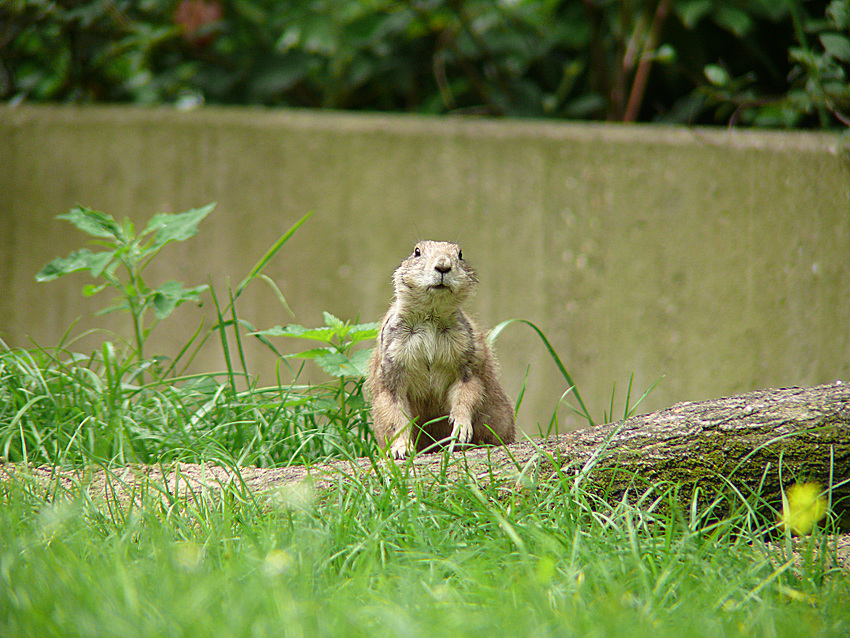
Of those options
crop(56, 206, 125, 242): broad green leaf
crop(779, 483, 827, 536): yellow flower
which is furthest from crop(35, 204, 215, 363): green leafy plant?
crop(779, 483, 827, 536): yellow flower

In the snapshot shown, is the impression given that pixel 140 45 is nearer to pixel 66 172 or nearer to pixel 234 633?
pixel 66 172

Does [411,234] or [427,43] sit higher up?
[427,43]

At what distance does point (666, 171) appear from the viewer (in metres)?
3.99

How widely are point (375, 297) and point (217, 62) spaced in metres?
1.93

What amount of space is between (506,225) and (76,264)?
2236 millimetres

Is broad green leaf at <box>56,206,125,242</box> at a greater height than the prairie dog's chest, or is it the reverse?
broad green leaf at <box>56,206,125,242</box>

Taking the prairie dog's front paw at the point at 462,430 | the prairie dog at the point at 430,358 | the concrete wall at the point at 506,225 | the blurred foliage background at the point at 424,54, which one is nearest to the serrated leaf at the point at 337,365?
the prairie dog at the point at 430,358

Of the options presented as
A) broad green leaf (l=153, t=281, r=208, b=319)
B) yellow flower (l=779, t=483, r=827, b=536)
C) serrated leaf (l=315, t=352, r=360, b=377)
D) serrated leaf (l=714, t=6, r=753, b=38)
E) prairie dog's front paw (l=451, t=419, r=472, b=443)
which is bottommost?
yellow flower (l=779, t=483, r=827, b=536)

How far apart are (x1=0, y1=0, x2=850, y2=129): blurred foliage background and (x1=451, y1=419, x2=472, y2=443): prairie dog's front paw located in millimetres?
2698

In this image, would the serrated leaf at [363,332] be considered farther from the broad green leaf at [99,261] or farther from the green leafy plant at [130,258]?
the broad green leaf at [99,261]

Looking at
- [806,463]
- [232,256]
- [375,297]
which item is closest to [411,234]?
[375,297]

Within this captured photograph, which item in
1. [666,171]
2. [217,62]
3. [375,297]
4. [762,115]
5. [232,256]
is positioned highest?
[217,62]

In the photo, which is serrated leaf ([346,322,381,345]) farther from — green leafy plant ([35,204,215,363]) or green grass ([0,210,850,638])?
green leafy plant ([35,204,215,363])

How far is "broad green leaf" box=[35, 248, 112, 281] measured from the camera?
2789 millimetres
